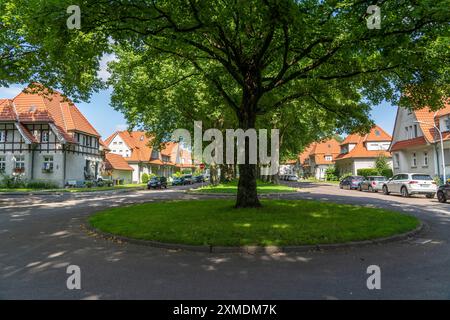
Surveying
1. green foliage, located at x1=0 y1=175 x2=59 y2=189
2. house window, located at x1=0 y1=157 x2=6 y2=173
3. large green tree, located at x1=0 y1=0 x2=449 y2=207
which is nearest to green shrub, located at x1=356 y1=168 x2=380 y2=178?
large green tree, located at x1=0 y1=0 x2=449 y2=207

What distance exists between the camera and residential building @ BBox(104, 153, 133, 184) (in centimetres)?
5216

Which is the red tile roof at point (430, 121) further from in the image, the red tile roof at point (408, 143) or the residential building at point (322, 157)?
the residential building at point (322, 157)

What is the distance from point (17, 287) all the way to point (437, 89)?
14857mm

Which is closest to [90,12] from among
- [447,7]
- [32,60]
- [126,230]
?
[126,230]

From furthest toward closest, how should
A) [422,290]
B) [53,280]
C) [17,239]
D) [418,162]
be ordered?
[418,162]
[17,239]
[53,280]
[422,290]

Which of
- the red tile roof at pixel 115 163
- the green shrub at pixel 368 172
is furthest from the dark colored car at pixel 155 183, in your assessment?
the green shrub at pixel 368 172

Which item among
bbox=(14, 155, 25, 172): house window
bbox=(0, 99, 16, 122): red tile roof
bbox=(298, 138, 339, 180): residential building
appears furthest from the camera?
bbox=(298, 138, 339, 180): residential building

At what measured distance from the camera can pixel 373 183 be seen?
33531 mm

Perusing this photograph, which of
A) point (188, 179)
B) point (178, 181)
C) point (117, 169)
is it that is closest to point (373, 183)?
point (178, 181)

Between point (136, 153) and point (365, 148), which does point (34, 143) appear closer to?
point (136, 153)

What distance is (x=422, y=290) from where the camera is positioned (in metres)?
5.17

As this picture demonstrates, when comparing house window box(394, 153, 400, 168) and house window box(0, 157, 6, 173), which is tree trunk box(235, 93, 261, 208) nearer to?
house window box(394, 153, 400, 168)

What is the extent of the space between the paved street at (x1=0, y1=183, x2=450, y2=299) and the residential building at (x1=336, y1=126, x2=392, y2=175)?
2086 inches
